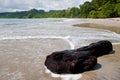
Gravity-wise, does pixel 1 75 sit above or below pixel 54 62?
below

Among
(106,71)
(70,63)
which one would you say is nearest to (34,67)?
(70,63)

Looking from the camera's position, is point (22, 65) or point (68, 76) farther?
point (22, 65)

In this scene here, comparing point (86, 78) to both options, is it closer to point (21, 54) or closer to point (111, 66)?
point (111, 66)

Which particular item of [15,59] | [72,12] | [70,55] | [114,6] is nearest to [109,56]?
[70,55]

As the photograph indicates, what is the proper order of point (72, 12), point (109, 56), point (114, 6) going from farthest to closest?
point (72, 12)
point (114, 6)
point (109, 56)

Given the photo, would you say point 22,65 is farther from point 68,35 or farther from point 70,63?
point 68,35

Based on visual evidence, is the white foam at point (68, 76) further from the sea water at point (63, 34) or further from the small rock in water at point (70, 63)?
the sea water at point (63, 34)

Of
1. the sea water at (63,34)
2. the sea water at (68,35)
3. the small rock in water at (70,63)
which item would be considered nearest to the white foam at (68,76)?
the sea water at (68,35)

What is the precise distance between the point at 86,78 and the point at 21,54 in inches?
166

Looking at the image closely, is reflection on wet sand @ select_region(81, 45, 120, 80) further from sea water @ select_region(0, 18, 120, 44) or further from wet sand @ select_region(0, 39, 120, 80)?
sea water @ select_region(0, 18, 120, 44)

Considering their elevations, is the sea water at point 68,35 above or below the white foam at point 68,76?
below

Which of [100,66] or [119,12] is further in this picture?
[119,12]

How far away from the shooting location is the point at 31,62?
26.2 ft

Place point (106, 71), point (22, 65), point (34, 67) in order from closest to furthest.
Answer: point (106, 71), point (34, 67), point (22, 65)
